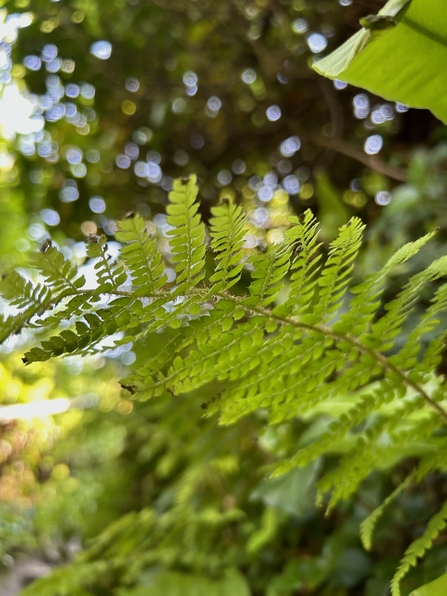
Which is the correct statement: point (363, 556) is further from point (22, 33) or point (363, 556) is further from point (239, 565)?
point (22, 33)

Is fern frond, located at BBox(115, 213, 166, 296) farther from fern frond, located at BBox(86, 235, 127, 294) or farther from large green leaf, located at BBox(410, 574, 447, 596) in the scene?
large green leaf, located at BBox(410, 574, 447, 596)

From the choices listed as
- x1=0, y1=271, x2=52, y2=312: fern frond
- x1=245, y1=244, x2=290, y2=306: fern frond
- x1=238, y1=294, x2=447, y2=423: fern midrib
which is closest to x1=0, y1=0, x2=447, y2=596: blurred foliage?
x1=238, y1=294, x2=447, y2=423: fern midrib

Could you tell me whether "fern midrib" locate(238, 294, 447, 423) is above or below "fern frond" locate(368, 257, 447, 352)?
below

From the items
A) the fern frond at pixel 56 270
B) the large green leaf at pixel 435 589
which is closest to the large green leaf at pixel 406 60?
the fern frond at pixel 56 270

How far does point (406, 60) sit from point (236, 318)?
0.79ft

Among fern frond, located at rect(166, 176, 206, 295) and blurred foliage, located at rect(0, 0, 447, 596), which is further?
blurred foliage, located at rect(0, 0, 447, 596)

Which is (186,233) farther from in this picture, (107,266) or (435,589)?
(435,589)

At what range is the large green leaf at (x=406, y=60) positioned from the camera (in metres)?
0.35

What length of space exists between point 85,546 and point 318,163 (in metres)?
1.30

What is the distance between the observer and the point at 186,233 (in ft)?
1.02

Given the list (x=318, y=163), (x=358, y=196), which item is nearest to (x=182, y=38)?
(x=318, y=163)

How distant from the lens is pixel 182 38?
1262 millimetres

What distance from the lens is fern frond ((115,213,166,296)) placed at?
0.30 m

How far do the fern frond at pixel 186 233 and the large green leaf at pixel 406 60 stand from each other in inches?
6.3
